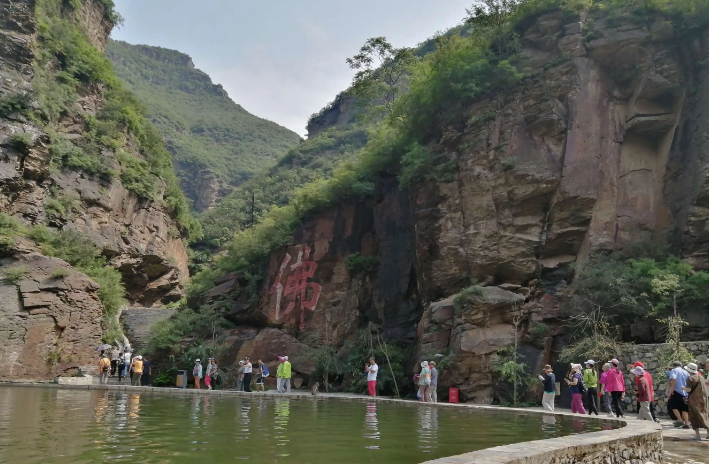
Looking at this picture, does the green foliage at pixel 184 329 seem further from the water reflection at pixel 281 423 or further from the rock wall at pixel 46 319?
the water reflection at pixel 281 423

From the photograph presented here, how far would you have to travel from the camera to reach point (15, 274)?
2494 centimetres

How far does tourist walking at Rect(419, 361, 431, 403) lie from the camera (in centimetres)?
1723

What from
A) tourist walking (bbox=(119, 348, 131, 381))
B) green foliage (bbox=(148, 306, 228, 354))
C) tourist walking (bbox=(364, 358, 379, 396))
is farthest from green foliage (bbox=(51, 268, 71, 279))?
tourist walking (bbox=(364, 358, 379, 396))

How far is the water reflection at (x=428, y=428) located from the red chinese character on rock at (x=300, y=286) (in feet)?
41.7

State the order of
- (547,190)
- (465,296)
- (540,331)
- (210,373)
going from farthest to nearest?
(210,373)
(547,190)
(465,296)
(540,331)

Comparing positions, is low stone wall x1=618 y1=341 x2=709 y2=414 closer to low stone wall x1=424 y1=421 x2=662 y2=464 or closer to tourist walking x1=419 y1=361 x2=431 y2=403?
tourist walking x1=419 y1=361 x2=431 y2=403

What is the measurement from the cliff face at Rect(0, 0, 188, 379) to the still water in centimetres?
1067

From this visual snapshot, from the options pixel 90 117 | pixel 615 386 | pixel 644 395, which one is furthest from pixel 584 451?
pixel 90 117

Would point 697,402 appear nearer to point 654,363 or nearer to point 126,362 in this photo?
point 654,363

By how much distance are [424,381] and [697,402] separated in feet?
26.6

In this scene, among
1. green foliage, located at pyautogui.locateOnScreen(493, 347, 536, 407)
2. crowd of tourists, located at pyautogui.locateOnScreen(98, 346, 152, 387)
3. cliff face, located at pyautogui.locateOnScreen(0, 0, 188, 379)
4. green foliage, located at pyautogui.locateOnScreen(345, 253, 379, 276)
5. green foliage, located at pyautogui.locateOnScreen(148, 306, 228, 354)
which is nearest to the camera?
green foliage, located at pyautogui.locateOnScreen(493, 347, 536, 407)

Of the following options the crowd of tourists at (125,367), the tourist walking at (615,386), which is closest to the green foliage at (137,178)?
the crowd of tourists at (125,367)

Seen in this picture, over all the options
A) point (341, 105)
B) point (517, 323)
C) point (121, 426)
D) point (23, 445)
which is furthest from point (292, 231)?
point (341, 105)

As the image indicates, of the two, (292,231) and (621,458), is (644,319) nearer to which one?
(621,458)
